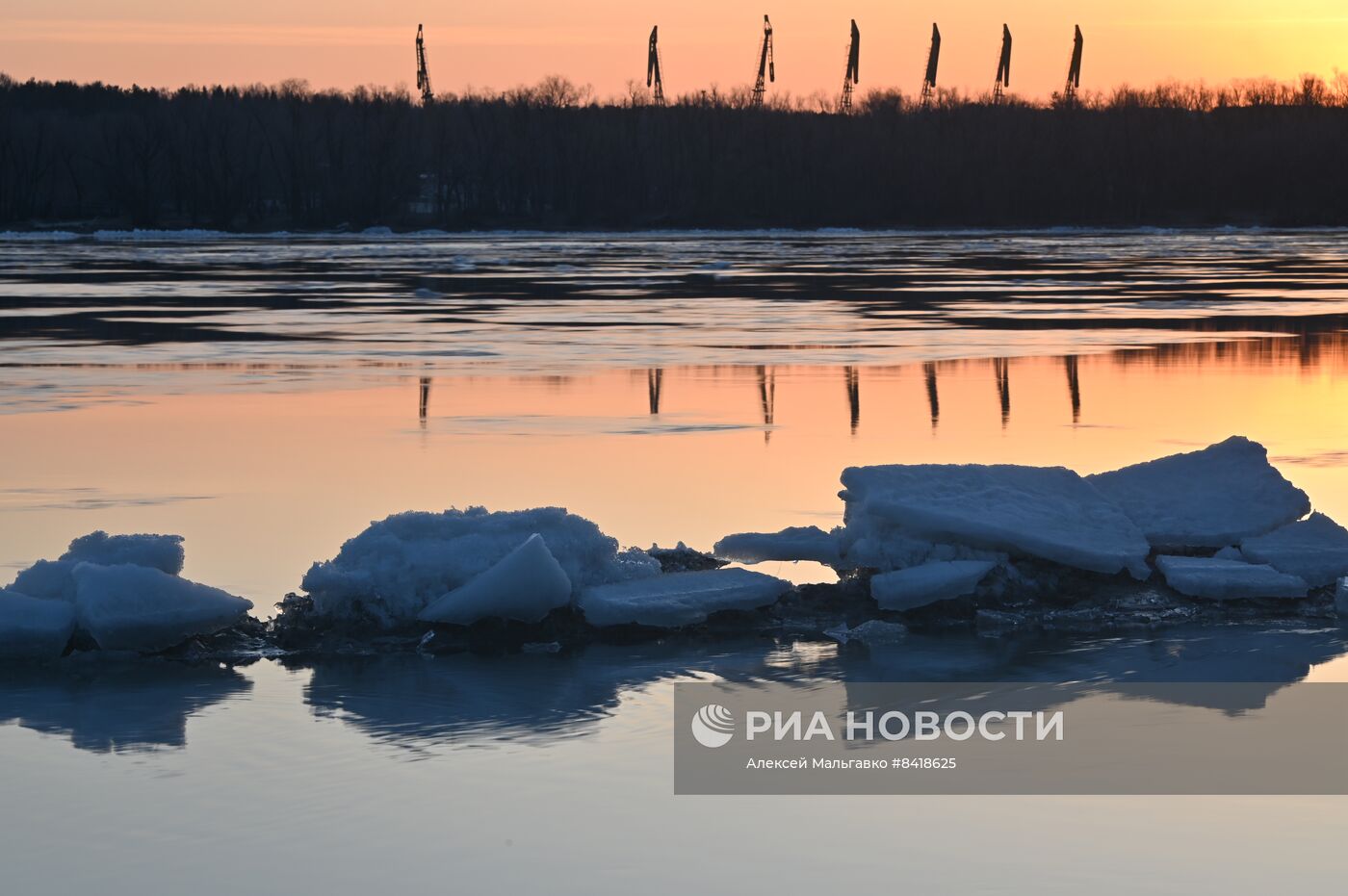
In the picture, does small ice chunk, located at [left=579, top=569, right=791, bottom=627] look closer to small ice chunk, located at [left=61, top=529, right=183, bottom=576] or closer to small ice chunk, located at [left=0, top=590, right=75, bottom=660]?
small ice chunk, located at [left=61, top=529, right=183, bottom=576]

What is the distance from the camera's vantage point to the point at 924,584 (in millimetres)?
6320

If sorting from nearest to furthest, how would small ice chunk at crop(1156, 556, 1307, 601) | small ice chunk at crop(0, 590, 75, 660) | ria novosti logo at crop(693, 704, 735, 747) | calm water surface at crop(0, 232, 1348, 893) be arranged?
calm water surface at crop(0, 232, 1348, 893)
ria novosti logo at crop(693, 704, 735, 747)
small ice chunk at crop(0, 590, 75, 660)
small ice chunk at crop(1156, 556, 1307, 601)

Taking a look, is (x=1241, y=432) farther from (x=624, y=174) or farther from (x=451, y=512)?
(x=624, y=174)

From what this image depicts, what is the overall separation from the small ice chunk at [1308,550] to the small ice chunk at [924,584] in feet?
3.79

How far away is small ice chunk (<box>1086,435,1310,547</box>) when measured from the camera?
277 inches

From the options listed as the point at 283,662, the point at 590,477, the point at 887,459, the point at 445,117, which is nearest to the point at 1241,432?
the point at 887,459

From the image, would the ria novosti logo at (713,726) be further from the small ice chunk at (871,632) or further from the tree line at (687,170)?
the tree line at (687,170)

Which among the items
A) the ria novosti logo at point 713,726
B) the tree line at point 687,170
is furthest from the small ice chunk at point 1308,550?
the tree line at point 687,170

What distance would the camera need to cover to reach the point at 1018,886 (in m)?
3.71

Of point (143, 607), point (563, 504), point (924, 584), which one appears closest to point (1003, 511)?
point (924, 584)

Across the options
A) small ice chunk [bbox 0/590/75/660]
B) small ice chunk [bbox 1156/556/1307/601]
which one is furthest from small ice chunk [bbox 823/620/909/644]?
small ice chunk [bbox 0/590/75/660]

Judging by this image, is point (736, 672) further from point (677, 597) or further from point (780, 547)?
point (780, 547)

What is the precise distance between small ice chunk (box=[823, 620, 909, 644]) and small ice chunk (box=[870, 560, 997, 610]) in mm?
173

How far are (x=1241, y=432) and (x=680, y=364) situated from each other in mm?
5547
